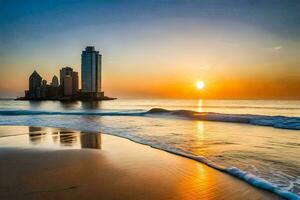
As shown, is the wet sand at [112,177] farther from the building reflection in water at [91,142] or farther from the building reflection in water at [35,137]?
the building reflection in water at [35,137]

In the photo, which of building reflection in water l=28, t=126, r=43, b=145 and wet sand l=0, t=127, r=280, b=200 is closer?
wet sand l=0, t=127, r=280, b=200

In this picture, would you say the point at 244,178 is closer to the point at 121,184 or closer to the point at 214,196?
the point at 214,196

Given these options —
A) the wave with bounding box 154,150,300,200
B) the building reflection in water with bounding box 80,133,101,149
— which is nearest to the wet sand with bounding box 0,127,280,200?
the wave with bounding box 154,150,300,200

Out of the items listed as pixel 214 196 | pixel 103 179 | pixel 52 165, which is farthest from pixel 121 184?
pixel 52 165

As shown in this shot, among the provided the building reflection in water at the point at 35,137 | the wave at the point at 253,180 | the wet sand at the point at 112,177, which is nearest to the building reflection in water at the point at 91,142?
the wet sand at the point at 112,177

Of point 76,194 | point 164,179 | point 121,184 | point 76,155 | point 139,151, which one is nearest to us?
point 76,194

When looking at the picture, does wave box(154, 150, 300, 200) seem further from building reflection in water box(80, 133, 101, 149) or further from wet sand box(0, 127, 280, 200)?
building reflection in water box(80, 133, 101, 149)

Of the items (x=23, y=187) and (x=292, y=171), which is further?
(x=292, y=171)

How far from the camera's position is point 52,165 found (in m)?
6.23

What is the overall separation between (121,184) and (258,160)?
386cm

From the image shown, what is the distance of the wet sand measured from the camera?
4297mm

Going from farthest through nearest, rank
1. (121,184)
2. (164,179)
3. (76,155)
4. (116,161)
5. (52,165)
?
(76,155)
(116,161)
(52,165)
(164,179)
(121,184)

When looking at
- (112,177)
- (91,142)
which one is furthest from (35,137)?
(112,177)

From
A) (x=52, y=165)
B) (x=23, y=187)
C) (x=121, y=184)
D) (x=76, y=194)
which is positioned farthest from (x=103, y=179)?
(x=52, y=165)
